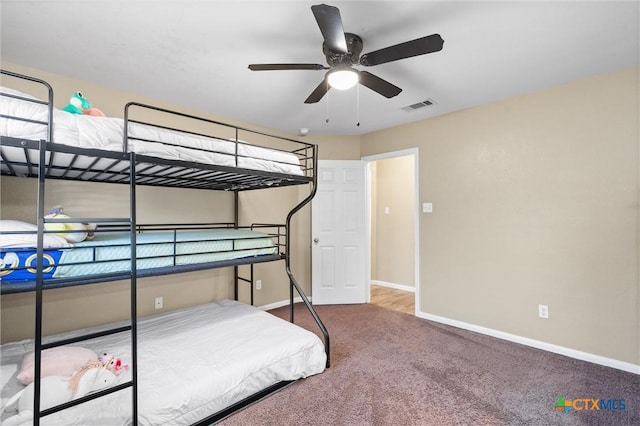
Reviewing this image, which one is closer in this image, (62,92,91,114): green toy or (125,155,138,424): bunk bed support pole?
(125,155,138,424): bunk bed support pole

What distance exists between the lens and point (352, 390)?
2.09 metres

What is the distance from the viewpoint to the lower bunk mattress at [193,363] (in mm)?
1507

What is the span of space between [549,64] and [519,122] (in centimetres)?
69

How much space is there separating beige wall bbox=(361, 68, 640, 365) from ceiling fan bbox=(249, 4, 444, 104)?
1605 millimetres

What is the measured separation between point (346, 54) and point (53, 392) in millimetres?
2327

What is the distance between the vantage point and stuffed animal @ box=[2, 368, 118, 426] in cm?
133

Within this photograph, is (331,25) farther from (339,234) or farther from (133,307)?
(339,234)

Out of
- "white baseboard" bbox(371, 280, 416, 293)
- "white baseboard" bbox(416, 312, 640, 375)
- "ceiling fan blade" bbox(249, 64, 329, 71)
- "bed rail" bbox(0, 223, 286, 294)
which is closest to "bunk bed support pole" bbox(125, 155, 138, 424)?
"bed rail" bbox(0, 223, 286, 294)

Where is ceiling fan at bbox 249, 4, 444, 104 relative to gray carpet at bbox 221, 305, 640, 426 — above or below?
above

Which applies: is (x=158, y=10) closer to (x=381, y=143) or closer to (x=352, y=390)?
(x=352, y=390)

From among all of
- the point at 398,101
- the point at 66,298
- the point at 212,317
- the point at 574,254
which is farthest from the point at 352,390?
the point at 398,101

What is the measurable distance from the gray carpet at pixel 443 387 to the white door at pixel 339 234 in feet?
3.78

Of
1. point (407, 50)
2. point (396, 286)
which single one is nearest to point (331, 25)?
point (407, 50)

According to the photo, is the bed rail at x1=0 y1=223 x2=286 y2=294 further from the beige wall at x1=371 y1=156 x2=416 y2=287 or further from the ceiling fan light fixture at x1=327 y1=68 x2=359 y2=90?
the beige wall at x1=371 y1=156 x2=416 y2=287
